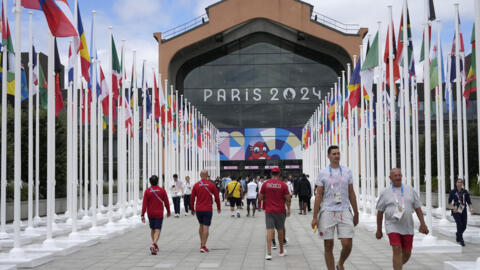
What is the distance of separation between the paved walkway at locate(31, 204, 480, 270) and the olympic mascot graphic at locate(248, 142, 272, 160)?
47225 mm

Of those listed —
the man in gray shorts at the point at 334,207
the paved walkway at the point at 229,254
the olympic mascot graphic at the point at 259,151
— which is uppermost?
the olympic mascot graphic at the point at 259,151

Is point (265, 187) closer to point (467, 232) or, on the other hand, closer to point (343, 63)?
point (467, 232)

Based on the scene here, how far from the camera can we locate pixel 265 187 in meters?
13.1

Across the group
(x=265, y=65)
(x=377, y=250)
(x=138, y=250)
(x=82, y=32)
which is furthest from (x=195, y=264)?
(x=265, y=65)

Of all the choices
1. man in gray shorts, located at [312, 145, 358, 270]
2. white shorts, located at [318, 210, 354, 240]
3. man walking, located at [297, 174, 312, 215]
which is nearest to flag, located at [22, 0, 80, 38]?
man in gray shorts, located at [312, 145, 358, 270]

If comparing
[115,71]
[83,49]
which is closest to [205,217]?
[83,49]

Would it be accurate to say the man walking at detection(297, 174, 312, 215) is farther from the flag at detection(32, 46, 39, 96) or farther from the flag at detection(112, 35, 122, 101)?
the flag at detection(32, 46, 39, 96)

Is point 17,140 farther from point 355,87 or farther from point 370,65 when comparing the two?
point 355,87

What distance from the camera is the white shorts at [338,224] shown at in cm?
898

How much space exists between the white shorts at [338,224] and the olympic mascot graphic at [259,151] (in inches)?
2267

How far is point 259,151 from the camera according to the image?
66.8 m

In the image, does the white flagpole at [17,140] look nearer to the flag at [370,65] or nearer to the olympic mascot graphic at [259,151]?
the flag at [370,65]

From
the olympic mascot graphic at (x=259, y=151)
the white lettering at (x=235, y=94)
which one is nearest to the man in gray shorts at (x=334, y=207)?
the olympic mascot graphic at (x=259, y=151)

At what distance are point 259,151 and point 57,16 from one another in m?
53.5
